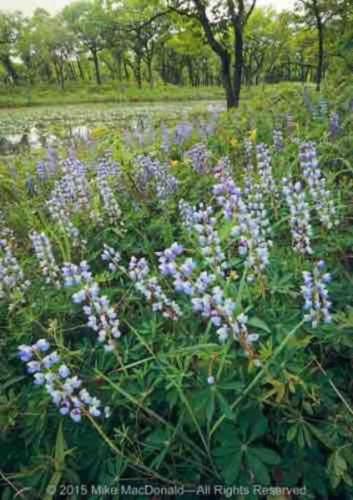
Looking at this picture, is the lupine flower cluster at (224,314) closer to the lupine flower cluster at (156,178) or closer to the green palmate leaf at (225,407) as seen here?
the green palmate leaf at (225,407)

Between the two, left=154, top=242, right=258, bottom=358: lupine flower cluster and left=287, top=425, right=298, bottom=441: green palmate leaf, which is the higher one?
left=154, top=242, right=258, bottom=358: lupine flower cluster

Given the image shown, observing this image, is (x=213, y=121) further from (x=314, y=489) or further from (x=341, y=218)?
(x=314, y=489)

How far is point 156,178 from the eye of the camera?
3070 millimetres

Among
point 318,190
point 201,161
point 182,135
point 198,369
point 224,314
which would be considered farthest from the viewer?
point 182,135

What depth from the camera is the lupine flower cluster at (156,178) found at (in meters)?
2.89

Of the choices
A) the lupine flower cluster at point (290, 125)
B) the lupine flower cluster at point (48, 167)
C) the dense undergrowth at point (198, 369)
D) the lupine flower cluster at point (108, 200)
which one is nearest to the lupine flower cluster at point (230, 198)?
the dense undergrowth at point (198, 369)

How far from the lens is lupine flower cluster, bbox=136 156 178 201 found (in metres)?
2.89

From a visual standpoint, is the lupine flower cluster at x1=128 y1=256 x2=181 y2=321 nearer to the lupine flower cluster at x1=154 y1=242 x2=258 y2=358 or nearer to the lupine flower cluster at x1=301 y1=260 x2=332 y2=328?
the lupine flower cluster at x1=154 y1=242 x2=258 y2=358

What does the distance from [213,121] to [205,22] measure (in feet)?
23.9

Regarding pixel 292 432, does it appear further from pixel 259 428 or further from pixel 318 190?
pixel 318 190

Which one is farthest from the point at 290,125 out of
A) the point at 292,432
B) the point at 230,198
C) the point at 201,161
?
the point at 292,432

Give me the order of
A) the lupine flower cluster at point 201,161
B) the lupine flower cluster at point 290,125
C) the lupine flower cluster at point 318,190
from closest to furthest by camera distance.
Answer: the lupine flower cluster at point 318,190 → the lupine flower cluster at point 201,161 → the lupine flower cluster at point 290,125

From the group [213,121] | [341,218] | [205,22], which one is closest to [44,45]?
[205,22]

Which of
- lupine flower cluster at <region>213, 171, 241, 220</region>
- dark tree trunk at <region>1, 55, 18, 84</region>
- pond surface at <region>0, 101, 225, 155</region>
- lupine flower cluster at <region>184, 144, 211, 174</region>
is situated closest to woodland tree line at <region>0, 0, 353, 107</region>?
dark tree trunk at <region>1, 55, 18, 84</region>
